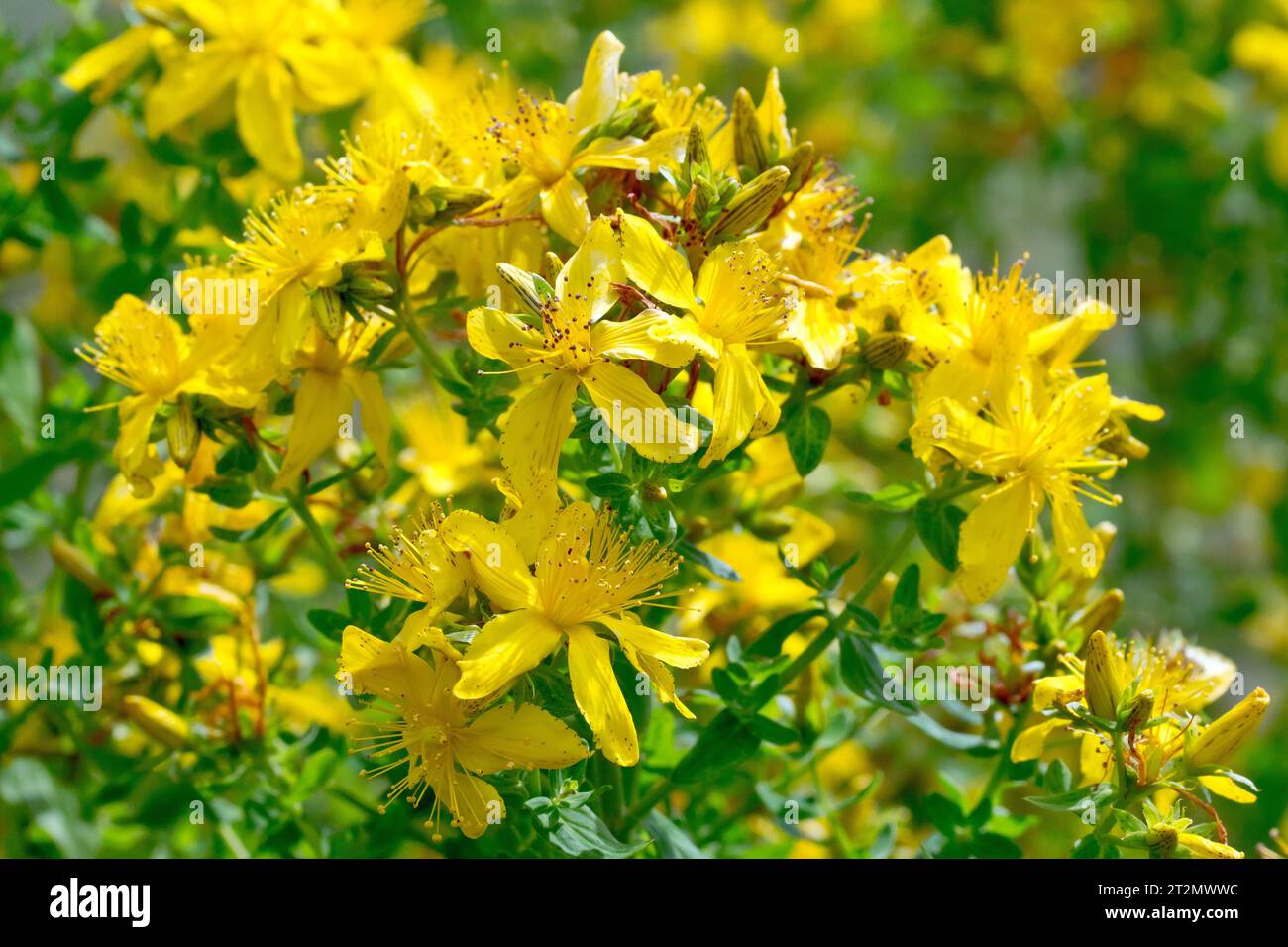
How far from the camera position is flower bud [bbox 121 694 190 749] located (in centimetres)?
133

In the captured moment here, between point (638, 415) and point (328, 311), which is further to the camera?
point (328, 311)

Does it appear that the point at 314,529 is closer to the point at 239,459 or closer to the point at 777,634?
the point at 239,459

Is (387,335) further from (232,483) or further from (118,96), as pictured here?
(118,96)

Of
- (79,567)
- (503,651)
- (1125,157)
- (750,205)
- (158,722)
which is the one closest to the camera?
(503,651)

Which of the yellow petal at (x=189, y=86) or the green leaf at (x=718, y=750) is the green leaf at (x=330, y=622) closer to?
the green leaf at (x=718, y=750)

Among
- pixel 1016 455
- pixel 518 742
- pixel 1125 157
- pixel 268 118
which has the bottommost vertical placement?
pixel 518 742

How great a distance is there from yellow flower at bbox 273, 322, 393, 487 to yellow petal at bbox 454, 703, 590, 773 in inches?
12.8

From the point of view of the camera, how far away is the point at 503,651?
101 cm

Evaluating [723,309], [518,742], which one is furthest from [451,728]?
[723,309]

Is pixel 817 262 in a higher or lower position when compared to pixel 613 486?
higher

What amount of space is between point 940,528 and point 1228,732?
29cm

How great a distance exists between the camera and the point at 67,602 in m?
1.49
